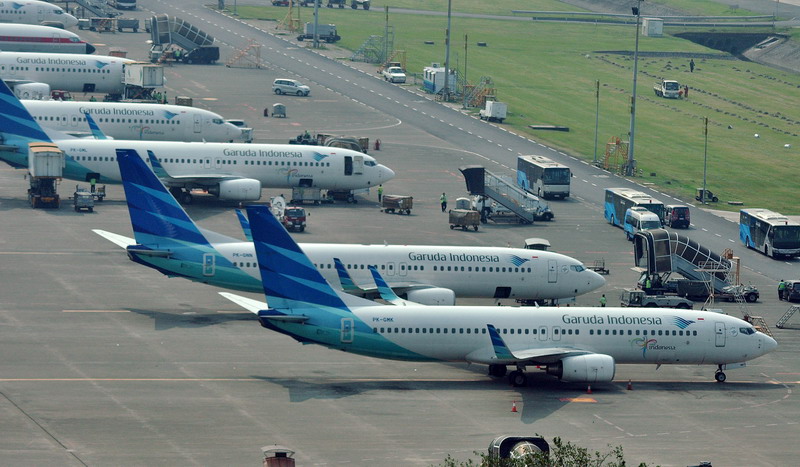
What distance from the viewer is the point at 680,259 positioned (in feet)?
343

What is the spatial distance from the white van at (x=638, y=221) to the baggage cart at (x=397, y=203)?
63.4 ft

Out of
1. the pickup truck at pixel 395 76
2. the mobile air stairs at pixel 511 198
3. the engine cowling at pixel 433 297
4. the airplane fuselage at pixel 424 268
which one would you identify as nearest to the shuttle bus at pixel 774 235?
the mobile air stairs at pixel 511 198

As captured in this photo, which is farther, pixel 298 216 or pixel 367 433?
pixel 298 216

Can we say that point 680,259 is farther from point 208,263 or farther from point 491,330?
point 208,263

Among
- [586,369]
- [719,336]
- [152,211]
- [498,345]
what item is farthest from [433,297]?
[719,336]

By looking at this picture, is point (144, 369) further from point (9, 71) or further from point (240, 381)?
point (9, 71)

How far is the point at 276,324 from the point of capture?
73875 mm

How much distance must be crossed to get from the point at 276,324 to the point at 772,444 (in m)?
26.0

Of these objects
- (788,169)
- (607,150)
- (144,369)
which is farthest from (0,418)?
(788,169)

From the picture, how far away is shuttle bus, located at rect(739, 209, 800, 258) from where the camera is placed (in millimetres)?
118000

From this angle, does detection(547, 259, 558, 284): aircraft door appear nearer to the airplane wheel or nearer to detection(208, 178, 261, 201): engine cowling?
the airplane wheel

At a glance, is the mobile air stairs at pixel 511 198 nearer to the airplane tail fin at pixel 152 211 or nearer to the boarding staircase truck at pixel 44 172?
the boarding staircase truck at pixel 44 172

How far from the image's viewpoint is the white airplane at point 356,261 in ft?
280

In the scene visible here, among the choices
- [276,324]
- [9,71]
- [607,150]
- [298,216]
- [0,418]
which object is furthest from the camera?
[9,71]
